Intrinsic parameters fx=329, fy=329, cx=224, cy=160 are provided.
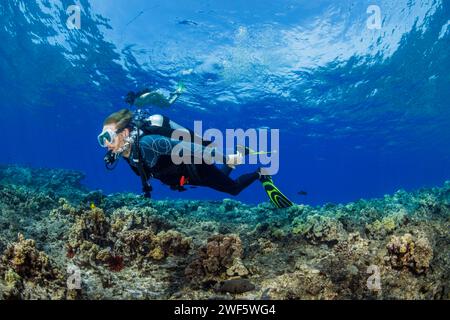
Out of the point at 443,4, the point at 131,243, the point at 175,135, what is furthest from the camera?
the point at 443,4

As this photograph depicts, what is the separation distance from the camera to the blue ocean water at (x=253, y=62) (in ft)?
64.5

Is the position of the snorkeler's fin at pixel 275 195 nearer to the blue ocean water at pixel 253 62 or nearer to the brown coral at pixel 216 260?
the brown coral at pixel 216 260

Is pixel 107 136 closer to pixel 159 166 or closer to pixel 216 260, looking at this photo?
pixel 159 166

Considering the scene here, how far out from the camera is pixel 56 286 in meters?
4.73

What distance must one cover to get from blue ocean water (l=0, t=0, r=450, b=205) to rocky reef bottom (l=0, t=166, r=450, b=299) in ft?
49.0

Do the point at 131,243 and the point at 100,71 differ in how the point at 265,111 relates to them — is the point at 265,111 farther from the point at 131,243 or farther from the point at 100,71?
the point at 131,243

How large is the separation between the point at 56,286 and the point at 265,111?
30809mm

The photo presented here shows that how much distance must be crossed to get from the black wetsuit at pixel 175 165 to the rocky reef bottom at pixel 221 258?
121 cm

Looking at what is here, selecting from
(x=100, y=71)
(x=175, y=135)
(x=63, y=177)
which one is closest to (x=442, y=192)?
(x=175, y=135)

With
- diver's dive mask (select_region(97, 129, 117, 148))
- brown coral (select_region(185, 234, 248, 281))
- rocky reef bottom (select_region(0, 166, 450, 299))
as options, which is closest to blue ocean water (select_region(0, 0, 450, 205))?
diver's dive mask (select_region(97, 129, 117, 148))

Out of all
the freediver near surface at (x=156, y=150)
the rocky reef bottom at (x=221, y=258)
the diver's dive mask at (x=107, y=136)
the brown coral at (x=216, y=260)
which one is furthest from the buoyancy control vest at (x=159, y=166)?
the brown coral at (x=216, y=260)

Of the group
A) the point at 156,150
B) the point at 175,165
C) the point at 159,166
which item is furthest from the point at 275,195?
the point at 156,150

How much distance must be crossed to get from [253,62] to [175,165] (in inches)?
744

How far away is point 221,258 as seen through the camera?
18.1 feet
